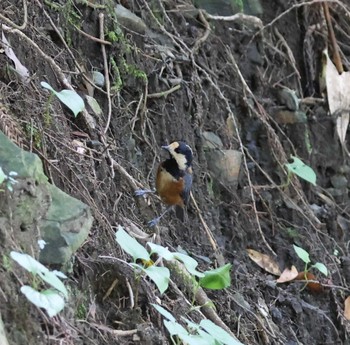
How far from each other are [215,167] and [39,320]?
242 cm

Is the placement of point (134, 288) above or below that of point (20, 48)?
below

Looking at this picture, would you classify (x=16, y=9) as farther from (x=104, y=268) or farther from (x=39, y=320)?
(x=39, y=320)

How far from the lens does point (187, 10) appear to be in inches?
201

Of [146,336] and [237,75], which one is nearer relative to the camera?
[146,336]

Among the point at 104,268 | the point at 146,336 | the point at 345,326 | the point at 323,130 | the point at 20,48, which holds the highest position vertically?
the point at 20,48

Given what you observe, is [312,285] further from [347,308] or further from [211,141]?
[211,141]

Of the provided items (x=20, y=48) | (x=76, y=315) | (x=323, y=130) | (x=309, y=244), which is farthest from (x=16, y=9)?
(x=323, y=130)

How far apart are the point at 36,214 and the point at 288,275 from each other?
2229 millimetres

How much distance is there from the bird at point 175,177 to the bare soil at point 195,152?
0.38ft

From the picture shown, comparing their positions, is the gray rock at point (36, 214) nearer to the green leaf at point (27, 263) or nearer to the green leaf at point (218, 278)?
the green leaf at point (27, 263)

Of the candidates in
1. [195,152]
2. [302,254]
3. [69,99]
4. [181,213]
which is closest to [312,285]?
[302,254]

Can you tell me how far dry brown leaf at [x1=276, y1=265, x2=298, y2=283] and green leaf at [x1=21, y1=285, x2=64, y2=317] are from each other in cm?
240

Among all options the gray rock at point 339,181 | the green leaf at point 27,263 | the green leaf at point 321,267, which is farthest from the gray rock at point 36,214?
the gray rock at point 339,181

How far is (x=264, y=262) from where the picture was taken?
444 centimetres
